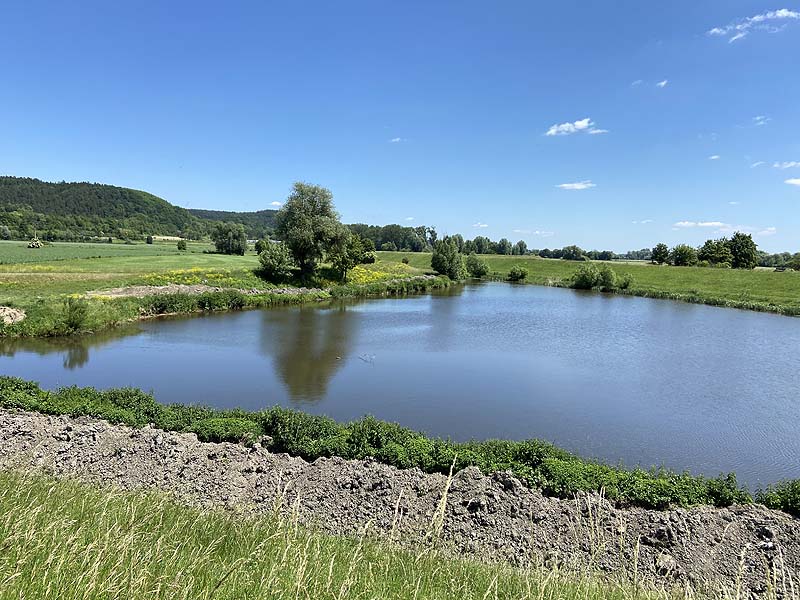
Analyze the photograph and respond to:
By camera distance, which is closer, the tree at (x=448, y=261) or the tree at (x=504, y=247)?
the tree at (x=448, y=261)

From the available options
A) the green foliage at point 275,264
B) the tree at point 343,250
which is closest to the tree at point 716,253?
the tree at point 343,250

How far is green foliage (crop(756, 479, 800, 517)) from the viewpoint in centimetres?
848

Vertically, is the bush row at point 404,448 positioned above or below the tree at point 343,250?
below

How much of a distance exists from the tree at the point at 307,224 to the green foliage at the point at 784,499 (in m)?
43.9

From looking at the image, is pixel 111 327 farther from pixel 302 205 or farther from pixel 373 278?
pixel 373 278

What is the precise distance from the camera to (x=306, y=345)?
24.6 m

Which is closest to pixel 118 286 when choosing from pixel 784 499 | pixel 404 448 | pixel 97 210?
pixel 404 448

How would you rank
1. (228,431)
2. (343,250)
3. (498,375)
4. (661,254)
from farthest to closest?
(661,254) → (343,250) → (498,375) → (228,431)

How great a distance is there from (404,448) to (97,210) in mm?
193497

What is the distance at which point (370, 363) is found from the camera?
838 inches

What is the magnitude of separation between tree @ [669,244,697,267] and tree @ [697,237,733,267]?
247 cm

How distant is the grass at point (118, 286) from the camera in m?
24.4

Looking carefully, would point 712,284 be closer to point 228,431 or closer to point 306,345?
point 306,345

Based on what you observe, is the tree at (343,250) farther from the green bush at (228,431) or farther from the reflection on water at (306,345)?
the green bush at (228,431)
